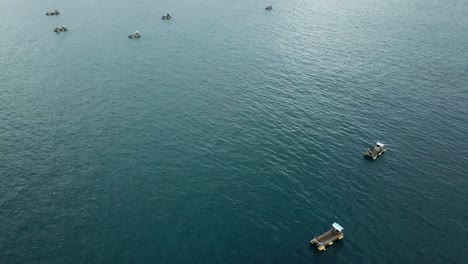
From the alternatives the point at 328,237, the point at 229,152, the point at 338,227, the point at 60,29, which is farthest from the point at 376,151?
the point at 60,29

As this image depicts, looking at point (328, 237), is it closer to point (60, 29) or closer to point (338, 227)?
point (338, 227)

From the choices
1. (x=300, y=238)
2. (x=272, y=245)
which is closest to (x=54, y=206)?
(x=272, y=245)

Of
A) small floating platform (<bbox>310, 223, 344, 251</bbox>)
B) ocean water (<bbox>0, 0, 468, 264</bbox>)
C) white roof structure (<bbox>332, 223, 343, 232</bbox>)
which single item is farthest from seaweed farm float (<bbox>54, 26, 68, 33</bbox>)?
white roof structure (<bbox>332, 223, 343, 232</bbox>)

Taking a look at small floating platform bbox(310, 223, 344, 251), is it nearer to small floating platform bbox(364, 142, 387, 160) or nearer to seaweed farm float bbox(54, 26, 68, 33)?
small floating platform bbox(364, 142, 387, 160)

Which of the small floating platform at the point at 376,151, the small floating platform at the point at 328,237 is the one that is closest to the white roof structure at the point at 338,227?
the small floating platform at the point at 328,237

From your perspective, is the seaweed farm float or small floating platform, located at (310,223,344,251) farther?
the seaweed farm float

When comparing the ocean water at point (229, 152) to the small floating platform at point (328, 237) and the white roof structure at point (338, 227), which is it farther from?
the white roof structure at point (338, 227)
